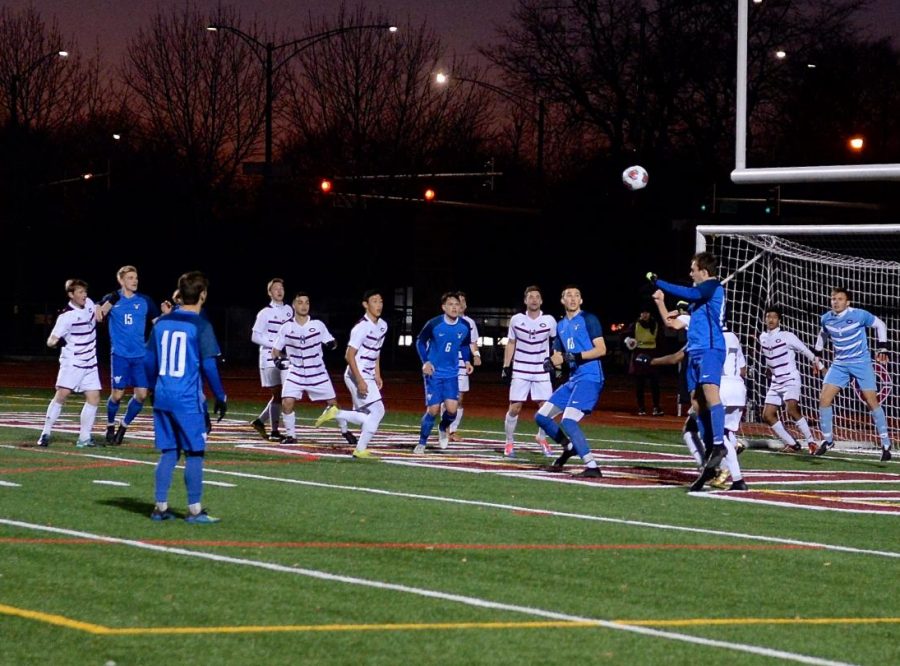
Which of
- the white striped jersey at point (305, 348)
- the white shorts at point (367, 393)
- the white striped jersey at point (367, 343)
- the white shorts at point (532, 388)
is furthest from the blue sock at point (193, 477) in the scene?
the white striped jersey at point (305, 348)

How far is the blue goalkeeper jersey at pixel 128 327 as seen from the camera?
18578 mm

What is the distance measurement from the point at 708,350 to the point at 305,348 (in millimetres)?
6964

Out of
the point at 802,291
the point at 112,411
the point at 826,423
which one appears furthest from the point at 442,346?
the point at 802,291

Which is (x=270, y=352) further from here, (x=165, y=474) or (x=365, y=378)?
(x=165, y=474)

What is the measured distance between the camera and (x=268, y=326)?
832 inches

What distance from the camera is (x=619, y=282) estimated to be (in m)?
55.8

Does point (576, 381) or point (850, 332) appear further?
point (850, 332)

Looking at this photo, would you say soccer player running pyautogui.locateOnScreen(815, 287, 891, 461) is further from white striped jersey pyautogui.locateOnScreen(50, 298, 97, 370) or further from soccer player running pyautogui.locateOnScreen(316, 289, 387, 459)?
white striped jersey pyautogui.locateOnScreen(50, 298, 97, 370)

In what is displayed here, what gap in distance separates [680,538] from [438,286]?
1767 inches

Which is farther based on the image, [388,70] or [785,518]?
[388,70]

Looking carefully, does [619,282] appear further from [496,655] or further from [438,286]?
[496,655]

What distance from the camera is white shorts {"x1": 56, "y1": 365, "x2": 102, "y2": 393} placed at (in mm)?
17969

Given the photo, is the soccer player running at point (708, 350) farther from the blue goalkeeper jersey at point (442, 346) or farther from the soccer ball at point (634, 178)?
the soccer ball at point (634, 178)

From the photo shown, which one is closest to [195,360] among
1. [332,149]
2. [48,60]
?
[332,149]
